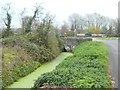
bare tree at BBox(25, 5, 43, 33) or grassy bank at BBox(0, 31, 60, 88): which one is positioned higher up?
bare tree at BBox(25, 5, 43, 33)

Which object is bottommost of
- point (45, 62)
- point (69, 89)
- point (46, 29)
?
point (45, 62)

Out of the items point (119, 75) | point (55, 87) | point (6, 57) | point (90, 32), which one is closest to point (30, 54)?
point (6, 57)

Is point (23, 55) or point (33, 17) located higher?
point (33, 17)

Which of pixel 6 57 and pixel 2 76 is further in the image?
pixel 6 57

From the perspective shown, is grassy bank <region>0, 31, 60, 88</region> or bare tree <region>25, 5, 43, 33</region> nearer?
grassy bank <region>0, 31, 60, 88</region>

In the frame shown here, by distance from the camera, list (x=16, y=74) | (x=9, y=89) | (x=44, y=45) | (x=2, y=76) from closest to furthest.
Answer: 1. (x=9, y=89)
2. (x=2, y=76)
3. (x=16, y=74)
4. (x=44, y=45)

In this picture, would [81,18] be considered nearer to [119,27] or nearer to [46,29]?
[119,27]

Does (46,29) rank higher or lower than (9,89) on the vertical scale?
higher

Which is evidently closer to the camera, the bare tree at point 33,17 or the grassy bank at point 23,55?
the grassy bank at point 23,55

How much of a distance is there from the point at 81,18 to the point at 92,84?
61.5m

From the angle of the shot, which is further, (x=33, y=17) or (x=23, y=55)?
(x=33, y=17)

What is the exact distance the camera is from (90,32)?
63.9 metres

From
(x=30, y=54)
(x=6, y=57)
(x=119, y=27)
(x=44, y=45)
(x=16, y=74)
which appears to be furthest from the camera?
(x=119, y=27)

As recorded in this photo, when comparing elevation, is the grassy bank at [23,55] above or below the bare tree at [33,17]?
below
